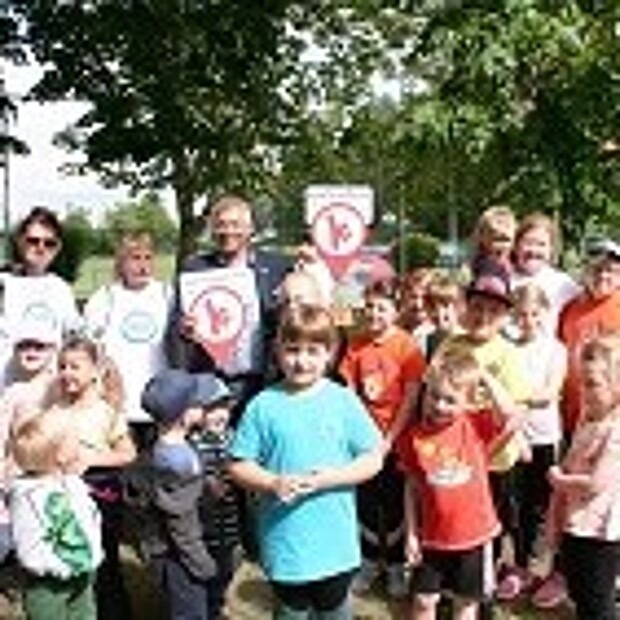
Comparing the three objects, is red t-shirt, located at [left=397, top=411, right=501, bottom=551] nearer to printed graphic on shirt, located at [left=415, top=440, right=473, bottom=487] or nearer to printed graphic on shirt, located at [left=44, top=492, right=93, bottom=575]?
printed graphic on shirt, located at [left=415, top=440, right=473, bottom=487]

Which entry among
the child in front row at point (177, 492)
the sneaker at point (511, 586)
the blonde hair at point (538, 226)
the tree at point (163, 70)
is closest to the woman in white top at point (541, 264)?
the blonde hair at point (538, 226)

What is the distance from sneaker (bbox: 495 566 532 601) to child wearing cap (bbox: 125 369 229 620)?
164 centimetres

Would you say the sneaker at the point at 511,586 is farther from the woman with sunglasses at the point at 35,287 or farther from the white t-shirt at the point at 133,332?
the woman with sunglasses at the point at 35,287

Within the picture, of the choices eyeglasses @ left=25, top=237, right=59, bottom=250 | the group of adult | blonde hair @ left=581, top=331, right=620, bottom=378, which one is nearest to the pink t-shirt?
blonde hair @ left=581, top=331, right=620, bottom=378

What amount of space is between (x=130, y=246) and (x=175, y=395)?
1178mm

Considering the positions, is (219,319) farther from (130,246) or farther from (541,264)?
(541,264)

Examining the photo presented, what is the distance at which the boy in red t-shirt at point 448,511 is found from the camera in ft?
18.8

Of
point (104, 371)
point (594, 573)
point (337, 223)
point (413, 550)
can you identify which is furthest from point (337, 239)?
point (594, 573)

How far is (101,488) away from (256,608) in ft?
3.91

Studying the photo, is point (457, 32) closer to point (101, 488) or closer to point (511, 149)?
point (511, 149)

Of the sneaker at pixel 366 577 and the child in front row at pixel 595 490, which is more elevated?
the child in front row at pixel 595 490

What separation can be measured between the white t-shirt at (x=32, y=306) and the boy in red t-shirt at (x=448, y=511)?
1.68 m

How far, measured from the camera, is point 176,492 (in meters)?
5.59

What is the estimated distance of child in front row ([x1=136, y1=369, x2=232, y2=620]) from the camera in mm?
5582
